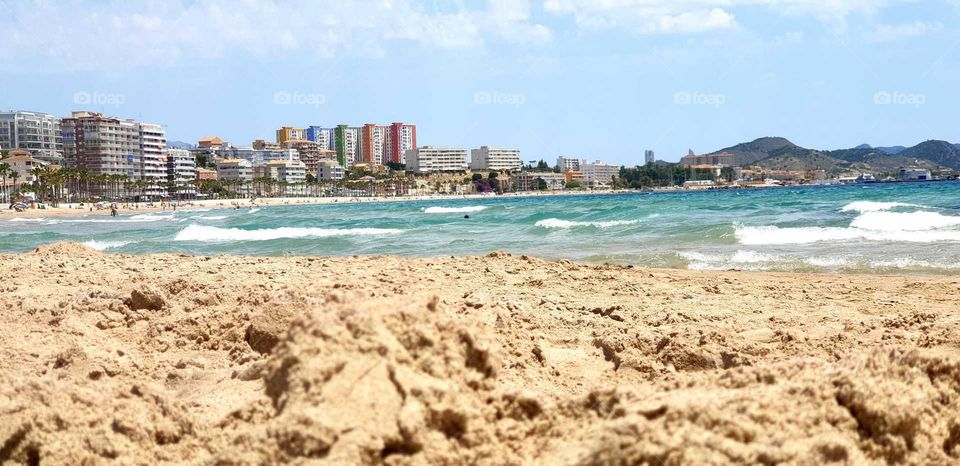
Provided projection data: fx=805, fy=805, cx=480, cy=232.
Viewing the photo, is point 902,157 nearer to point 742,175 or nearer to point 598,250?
point 742,175

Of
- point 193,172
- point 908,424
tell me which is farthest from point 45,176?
Answer: point 908,424

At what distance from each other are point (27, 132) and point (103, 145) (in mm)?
35090

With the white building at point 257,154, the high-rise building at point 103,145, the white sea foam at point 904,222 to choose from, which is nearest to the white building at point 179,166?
the high-rise building at point 103,145

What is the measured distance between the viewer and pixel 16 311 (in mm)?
5699

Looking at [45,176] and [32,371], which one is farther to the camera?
[45,176]

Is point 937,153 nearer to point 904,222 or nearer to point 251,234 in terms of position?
point 904,222

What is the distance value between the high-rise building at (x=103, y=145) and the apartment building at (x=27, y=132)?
1567 centimetres

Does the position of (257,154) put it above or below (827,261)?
above

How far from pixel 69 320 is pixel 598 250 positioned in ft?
40.9

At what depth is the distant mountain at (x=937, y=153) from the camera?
162375 mm

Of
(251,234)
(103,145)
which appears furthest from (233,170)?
(251,234)

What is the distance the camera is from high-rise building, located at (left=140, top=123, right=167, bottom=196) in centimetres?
12575

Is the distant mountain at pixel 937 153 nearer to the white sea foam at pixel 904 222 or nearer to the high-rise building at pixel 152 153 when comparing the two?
the high-rise building at pixel 152 153

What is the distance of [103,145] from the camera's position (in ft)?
390
